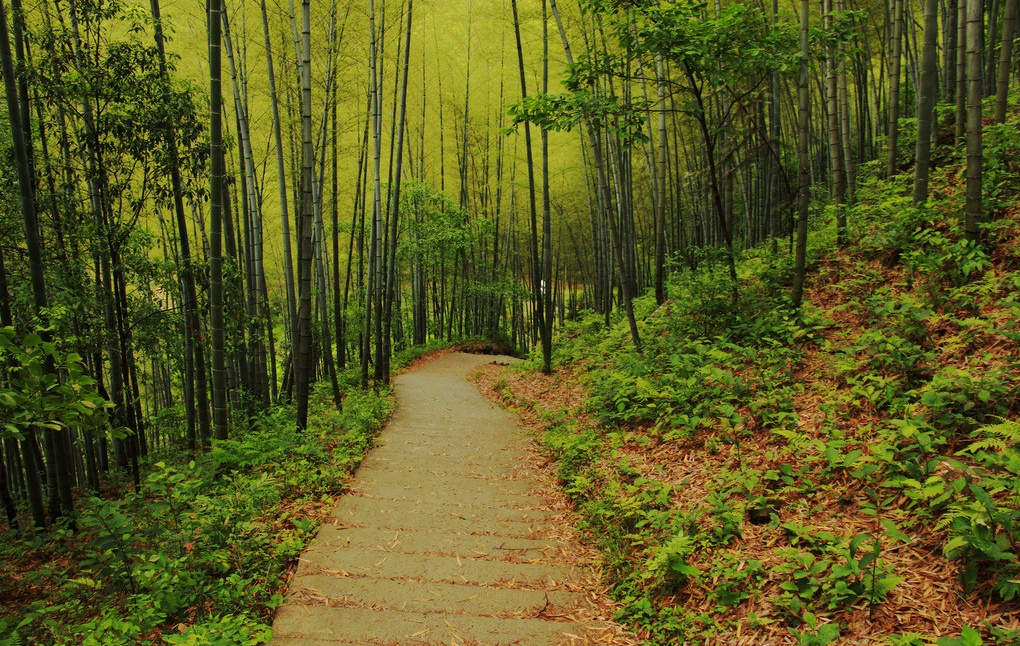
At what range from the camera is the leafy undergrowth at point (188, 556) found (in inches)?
90.7

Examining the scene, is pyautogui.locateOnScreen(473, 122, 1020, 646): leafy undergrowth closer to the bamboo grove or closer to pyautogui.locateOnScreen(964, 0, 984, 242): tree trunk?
pyautogui.locateOnScreen(964, 0, 984, 242): tree trunk

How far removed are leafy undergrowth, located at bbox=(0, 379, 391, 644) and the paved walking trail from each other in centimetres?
19

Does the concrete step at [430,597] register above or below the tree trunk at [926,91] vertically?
below

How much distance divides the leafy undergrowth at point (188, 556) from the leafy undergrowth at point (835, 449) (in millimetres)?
1859

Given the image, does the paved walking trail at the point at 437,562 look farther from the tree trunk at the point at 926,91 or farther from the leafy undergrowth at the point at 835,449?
the tree trunk at the point at 926,91

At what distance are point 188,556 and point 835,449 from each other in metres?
3.52

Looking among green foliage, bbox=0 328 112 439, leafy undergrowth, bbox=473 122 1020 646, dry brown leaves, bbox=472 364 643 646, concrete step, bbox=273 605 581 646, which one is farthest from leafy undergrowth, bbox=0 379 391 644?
leafy undergrowth, bbox=473 122 1020 646

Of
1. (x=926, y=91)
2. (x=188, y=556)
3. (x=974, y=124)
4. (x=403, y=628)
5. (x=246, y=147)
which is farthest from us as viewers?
(x=246, y=147)

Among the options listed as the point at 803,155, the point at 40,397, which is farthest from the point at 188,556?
the point at 803,155

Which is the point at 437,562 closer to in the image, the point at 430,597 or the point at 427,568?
the point at 427,568

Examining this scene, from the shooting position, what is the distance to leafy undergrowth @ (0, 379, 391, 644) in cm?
230

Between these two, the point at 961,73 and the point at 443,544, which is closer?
the point at 443,544

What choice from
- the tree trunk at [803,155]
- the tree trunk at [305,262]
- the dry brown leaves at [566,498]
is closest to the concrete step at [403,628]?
the dry brown leaves at [566,498]

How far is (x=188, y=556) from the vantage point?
2594 mm
